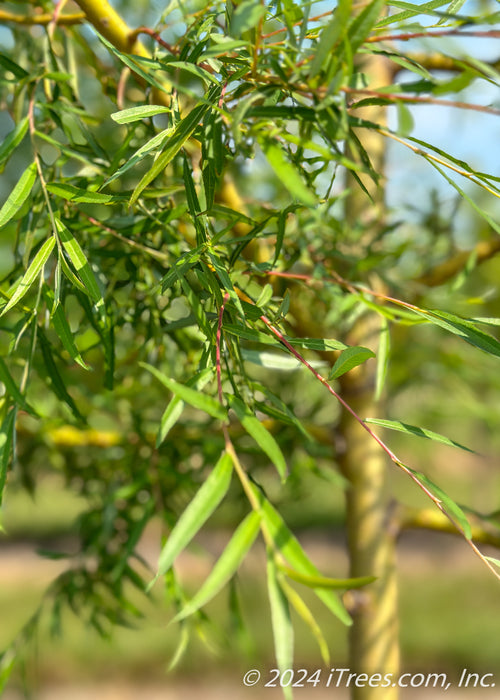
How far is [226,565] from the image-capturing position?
233 millimetres

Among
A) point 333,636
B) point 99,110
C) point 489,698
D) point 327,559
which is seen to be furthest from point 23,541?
point 99,110

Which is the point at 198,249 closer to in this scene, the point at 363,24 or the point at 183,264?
the point at 183,264

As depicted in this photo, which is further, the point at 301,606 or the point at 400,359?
the point at 400,359

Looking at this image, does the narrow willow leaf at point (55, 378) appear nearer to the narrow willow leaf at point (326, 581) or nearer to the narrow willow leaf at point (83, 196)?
the narrow willow leaf at point (83, 196)

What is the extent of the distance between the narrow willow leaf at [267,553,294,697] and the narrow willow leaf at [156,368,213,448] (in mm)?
79

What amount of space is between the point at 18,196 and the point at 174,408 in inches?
6.6

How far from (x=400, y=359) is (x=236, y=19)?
3.07ft

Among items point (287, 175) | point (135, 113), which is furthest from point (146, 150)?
point (287, 175)

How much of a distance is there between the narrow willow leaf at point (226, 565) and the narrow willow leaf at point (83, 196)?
185mm

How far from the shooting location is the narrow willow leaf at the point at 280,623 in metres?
0.22

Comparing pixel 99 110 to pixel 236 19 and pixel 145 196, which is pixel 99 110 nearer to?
pixel 145 196

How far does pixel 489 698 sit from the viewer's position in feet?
9.39

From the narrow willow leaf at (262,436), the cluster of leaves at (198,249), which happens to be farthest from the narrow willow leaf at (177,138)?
the narrow willow leaf at (262,436)

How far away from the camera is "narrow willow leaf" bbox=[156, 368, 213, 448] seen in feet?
0.93
